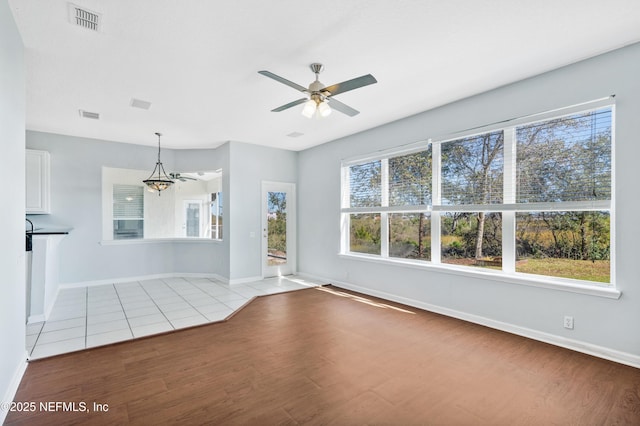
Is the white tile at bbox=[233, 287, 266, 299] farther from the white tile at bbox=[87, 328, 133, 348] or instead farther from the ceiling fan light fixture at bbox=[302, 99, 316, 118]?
the ceiling fan light fixture at bbox=[302, 99, 316, 118]

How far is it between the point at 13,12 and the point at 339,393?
3792 millimetres

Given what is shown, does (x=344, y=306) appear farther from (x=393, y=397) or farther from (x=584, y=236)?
(x=584, y=236)

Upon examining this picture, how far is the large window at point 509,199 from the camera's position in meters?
3.04

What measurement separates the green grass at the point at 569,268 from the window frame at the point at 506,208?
0.04 m

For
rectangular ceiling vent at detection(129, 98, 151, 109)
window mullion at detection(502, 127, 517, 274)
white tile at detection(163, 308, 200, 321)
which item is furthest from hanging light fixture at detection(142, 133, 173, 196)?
window mullion at detection(502, 127, 517, 274)

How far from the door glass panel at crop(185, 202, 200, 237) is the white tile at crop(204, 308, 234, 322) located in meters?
5.40

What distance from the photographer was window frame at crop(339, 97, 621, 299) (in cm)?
293

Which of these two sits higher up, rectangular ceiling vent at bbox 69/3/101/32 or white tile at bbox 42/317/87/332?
rectangular ceiling vent at bbox 69/3/101/32

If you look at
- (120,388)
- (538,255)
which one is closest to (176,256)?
(120,388)

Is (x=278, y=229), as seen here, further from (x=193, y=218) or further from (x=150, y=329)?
(x=193, y=218)

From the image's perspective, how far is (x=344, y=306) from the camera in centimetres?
461

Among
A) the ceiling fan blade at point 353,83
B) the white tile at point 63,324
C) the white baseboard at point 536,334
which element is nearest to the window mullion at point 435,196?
the white baseboard at point 536,334

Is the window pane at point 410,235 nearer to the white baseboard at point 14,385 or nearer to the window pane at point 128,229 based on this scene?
the white baseboard at point 14,385

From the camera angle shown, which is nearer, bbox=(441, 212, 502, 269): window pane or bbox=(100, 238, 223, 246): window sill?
bbox=(441, 212, 502, 269): window pane
